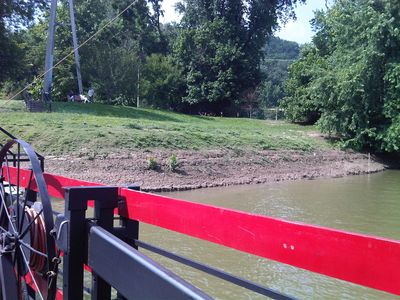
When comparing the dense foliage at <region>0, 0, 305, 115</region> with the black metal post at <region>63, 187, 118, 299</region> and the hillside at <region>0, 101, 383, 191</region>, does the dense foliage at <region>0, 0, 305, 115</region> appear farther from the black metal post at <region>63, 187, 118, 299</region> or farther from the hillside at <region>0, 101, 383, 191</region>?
the black metal post at <region>63, 187, 118, 299</region>

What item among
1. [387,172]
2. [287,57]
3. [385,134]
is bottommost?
[387,172]

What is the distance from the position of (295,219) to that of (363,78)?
1834 cm

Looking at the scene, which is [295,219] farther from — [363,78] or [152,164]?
[363,78]

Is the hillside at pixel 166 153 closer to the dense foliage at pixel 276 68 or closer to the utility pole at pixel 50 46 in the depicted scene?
the utility pole at pixel 50 46

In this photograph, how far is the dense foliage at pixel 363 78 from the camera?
92.7 feet

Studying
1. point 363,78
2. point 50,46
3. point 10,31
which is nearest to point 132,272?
point 50,46

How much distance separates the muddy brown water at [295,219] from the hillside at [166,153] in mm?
1129

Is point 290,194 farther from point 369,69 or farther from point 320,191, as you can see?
point 369,69

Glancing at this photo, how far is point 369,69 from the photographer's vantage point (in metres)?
29.0

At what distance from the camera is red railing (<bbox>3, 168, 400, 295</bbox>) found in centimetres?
180

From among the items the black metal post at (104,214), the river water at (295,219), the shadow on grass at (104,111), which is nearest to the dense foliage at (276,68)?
the shadow on grass at (104,111)

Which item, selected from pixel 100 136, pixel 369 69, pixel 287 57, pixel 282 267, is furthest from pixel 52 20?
pixel 287 57

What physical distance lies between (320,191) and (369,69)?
13.1 m

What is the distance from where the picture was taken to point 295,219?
505 inches
